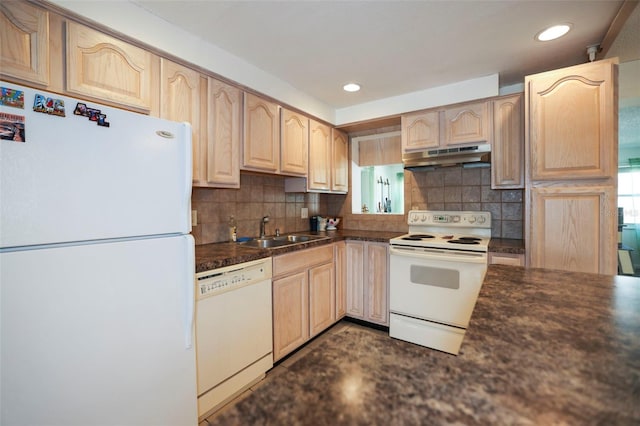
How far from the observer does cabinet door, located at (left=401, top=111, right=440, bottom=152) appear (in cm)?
263

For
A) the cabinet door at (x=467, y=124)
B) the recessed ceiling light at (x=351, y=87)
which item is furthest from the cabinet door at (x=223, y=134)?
the cabinet door at (x=467, y=124)

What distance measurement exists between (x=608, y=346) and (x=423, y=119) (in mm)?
2371

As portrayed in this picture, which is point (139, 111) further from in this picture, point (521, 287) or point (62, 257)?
point (521, 287)

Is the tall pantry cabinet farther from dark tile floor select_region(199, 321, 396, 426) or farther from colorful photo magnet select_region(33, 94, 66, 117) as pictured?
colorful photo magnet select_region(33, 94, 66, 117)

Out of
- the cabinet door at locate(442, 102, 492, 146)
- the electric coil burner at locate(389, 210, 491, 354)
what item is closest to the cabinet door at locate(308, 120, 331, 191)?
the electric coil burner at locate(389, 210, 491, 354)

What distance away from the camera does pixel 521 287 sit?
113 cm

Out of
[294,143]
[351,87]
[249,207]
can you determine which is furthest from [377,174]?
[249,207]

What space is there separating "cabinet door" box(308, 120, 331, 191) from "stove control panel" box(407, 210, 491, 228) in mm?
981

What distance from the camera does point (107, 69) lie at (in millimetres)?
1453

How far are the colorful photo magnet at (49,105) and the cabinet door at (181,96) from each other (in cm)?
63

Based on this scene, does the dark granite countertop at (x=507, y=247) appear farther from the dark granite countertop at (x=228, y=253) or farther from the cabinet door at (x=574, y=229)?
the dark granite countertop at (x=228, y=253)

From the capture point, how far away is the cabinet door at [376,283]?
2.67 metres

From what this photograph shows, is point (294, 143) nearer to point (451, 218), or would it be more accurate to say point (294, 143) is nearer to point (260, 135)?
point (260, 135)

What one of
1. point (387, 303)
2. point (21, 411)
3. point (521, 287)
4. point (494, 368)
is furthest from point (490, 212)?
point (21, 411)
